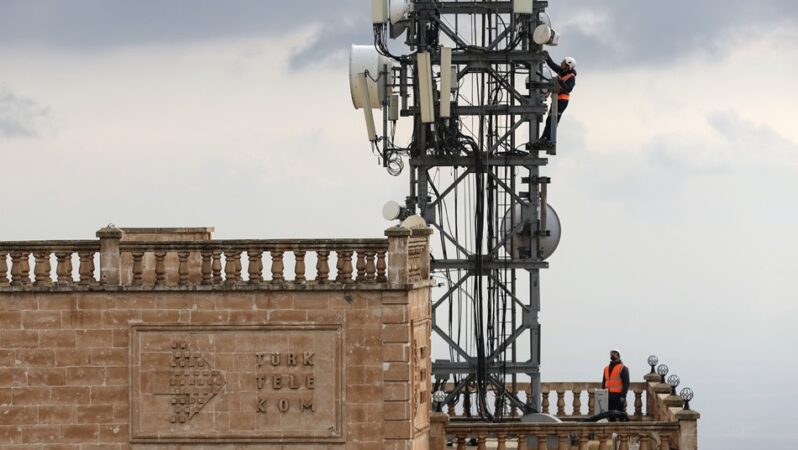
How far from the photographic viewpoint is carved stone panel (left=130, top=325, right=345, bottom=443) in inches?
1471

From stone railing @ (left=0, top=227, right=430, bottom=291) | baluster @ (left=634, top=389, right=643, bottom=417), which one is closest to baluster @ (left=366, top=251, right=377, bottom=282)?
stone railing @ (left=0, top=227, right=430, bottom=291)

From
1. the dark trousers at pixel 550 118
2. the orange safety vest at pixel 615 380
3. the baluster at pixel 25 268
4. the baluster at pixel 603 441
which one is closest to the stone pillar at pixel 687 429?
the baluster at pixel 603 441

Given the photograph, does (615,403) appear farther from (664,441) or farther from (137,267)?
(137,267)

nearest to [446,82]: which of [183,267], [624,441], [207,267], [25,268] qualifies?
[624,441]

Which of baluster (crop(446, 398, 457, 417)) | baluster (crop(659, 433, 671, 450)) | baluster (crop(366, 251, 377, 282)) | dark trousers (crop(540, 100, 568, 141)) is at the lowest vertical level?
baluster (crop(659, 433, 671, 450))

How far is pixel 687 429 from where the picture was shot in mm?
41031

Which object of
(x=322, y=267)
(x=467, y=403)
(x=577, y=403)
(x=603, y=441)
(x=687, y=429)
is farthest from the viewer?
(x=577, y=403)

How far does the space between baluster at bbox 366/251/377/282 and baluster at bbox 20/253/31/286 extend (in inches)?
214

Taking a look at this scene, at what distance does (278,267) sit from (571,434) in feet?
21.6

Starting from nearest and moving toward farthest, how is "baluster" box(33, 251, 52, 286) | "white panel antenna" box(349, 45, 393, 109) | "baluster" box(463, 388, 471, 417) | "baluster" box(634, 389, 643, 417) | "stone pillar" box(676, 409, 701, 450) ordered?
1. "baluster" box(33, 251, 52, 286)
2. "stone pillar" box(676, 409, 701, 450)
3. "baluster" box(463, 388, 471, 417)
4. "white panel antenna" box(349, 45, 393, 109)
5. "baluster" box(634, 389, 643, 417)

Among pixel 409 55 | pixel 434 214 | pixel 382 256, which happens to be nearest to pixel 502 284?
pixel 434 214

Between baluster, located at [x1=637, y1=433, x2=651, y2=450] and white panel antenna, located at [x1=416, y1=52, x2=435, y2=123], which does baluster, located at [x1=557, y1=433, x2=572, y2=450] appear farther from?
white panel antenna, located at [x1=416, y1=52, x2=435, y2=123]

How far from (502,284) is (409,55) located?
184 inches

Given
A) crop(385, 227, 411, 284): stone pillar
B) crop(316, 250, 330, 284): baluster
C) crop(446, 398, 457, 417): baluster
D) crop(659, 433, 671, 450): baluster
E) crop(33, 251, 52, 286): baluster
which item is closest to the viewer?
crop(385, 227, 411, 284): stone pillar
